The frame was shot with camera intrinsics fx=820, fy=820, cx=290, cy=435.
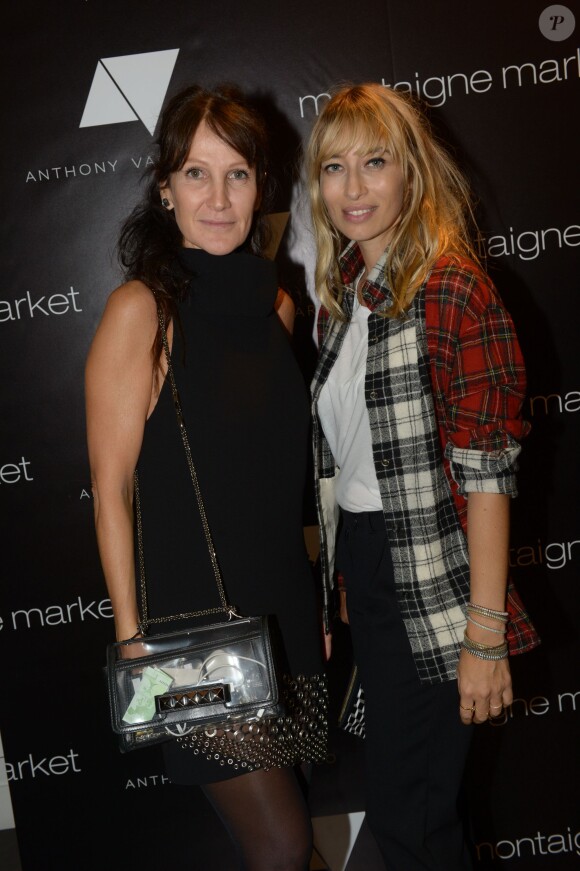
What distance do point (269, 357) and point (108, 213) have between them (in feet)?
3.13

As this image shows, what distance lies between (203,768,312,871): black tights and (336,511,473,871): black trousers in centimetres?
19

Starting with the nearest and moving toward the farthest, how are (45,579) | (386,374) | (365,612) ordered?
(386,374)
(365,612)
(45,579)

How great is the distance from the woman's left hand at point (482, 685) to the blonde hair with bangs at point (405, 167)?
2.45 feet

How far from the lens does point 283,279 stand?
2.69 meters

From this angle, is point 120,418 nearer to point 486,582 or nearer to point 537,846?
point 486,582

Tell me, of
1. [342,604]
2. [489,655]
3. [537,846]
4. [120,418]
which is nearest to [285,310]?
[120,418]

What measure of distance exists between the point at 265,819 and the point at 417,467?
33.6 inches

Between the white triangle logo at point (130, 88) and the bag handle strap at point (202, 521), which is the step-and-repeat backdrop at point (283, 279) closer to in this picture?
the white triangle logo at point (130, 88)

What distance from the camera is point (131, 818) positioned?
2828 millimetres

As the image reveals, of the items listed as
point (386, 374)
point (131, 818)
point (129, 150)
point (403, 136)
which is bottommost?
point (131, 818)

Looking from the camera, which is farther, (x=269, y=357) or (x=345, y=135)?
(x=269, y=357)

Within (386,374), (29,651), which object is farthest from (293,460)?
(29,651)

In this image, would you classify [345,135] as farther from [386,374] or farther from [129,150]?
[129,150]

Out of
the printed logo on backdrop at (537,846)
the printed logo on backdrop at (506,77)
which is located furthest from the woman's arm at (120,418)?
the printed logo on backdrop at (537,846)
